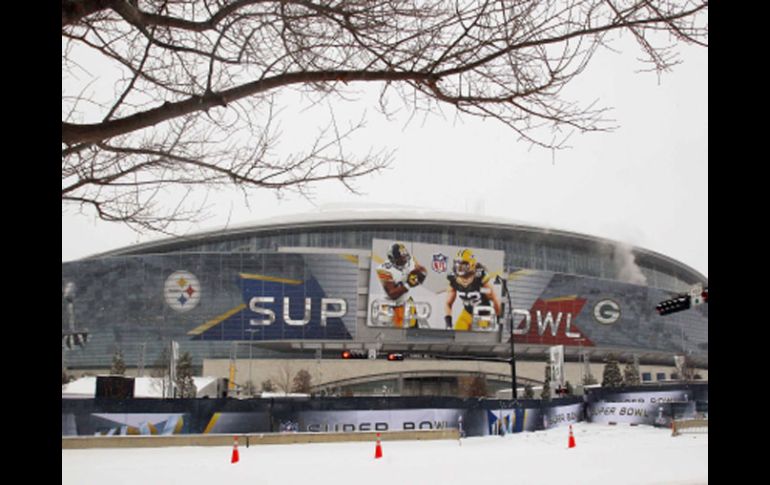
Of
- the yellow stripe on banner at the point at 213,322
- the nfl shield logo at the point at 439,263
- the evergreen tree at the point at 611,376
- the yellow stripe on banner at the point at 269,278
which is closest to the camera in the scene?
the evergreen tree at the point at 611,376

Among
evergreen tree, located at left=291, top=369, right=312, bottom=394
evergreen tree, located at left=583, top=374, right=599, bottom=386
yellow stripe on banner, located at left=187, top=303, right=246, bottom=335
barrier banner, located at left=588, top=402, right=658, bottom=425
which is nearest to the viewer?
barrier banner, located at left=588, top=402, right=658, bottom=425

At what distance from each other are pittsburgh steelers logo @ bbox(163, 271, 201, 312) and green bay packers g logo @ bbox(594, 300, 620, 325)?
4674cm

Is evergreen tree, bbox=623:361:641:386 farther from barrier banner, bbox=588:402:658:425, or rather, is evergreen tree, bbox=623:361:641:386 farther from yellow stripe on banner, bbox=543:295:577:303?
barrier banner, bbox=588:402:658:425

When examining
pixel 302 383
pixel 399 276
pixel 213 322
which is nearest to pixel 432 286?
pixel 399 276

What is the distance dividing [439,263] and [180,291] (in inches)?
1096

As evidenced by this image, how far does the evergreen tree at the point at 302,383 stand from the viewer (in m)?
71.2

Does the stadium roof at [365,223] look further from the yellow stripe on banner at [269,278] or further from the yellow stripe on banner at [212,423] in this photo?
the yellow stripe on banner at [212,423]

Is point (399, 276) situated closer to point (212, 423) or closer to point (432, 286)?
point (432, 286)

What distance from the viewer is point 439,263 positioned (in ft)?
249

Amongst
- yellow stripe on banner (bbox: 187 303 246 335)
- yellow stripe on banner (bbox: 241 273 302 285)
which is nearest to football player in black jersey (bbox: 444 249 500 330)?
yellow stripe on banner (bbox: 241 273 302 285)

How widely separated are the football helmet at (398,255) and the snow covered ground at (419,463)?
47.8m

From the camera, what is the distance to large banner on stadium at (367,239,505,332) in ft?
245

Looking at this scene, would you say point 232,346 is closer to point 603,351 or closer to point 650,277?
point 603,351

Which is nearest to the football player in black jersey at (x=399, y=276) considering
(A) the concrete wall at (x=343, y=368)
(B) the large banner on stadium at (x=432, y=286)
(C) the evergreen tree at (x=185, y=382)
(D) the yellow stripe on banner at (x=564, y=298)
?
(B) the large banner on stadium at (x=432, y=286)
